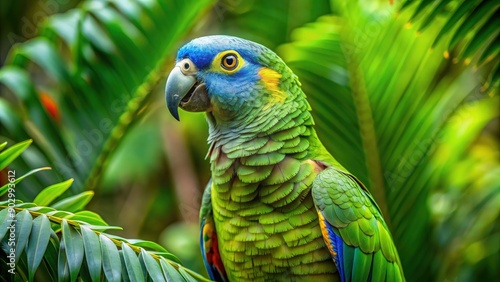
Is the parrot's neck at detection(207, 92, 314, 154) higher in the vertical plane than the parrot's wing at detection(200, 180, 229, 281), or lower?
higher

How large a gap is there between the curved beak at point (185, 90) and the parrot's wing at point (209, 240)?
312mm

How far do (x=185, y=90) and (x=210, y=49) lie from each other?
12 cm

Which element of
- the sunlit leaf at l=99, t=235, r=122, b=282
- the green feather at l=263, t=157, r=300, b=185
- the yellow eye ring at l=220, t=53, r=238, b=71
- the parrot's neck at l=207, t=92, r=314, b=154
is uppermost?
the yellow eye ring at l=220, t=53, r=238, b=71

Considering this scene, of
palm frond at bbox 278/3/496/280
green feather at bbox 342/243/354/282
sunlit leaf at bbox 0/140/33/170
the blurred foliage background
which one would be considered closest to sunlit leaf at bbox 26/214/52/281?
sunlit leaf at bbox 0/140/33/170

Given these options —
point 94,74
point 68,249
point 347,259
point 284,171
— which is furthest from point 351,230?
point 94,74

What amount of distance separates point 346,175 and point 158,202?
2.27m

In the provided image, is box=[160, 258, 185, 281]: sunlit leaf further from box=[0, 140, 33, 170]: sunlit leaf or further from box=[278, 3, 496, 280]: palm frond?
box=[278, 3, 496, 280]: palm frond

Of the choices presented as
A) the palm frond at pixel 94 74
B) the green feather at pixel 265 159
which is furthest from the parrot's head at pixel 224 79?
the palm frond at pixel 94 74

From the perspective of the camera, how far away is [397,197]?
2043mm

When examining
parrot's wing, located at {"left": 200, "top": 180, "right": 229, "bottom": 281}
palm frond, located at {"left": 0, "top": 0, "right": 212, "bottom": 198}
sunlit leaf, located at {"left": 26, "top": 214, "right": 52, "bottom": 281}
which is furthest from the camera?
palm frond, located at {"left": 0, "top": 0, "right": 212, "bottom": 198}

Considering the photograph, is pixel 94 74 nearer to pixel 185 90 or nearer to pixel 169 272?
pixel 185 90

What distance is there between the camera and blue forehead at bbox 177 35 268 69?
1425 millimetres

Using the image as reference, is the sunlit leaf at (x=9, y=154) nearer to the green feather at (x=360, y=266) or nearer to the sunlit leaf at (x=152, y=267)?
the sunlit leaf at (x=152, y=267)

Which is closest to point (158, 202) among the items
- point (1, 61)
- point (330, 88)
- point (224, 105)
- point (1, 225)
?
point (1, 61)
